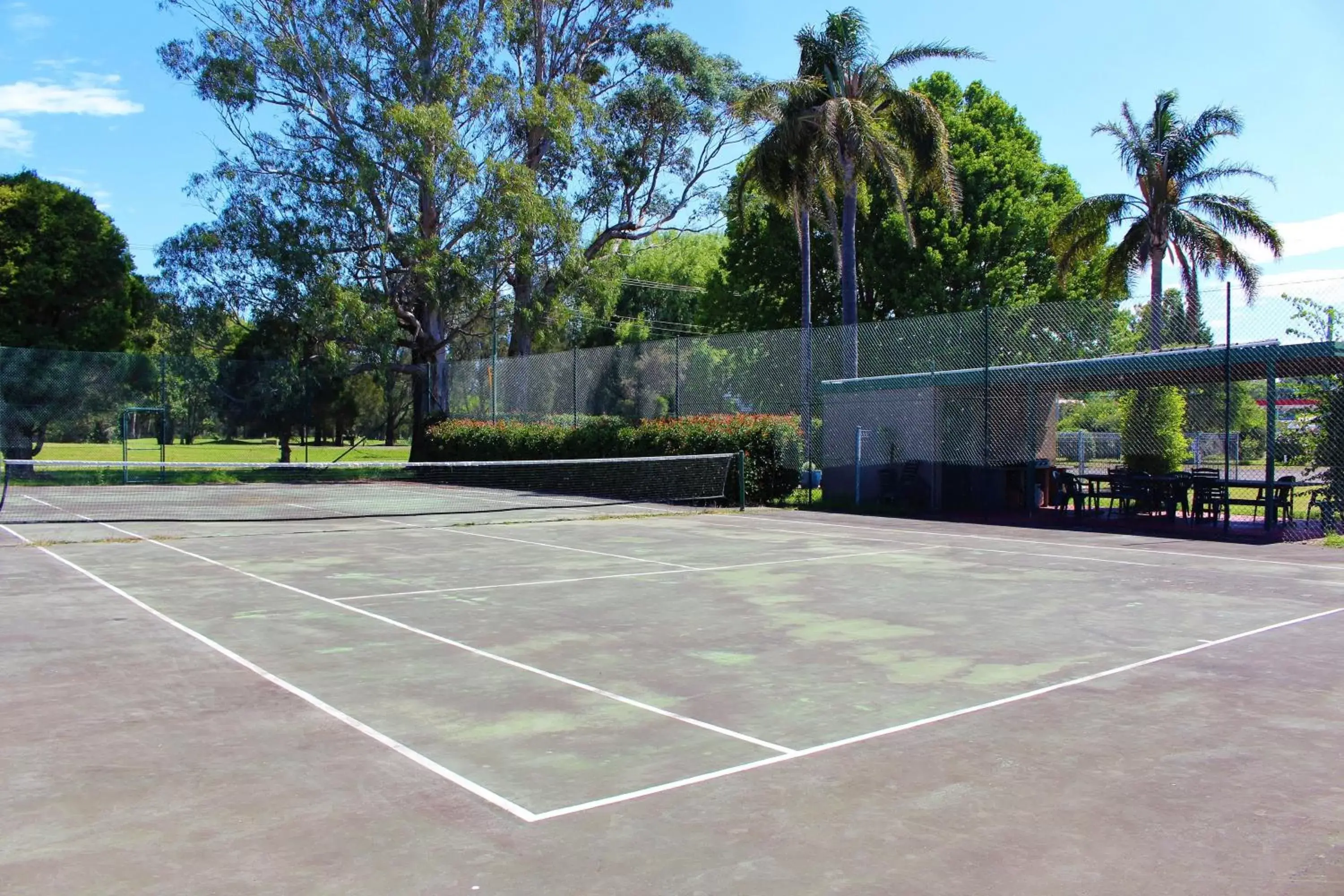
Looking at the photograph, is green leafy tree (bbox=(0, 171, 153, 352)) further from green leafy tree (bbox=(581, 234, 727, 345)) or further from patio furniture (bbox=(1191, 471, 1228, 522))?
green leafy tree (bbox=(581, 234, 727, 345))

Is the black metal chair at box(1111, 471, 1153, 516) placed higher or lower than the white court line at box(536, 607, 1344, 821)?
higher

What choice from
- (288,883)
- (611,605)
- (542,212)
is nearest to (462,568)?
(611,605)

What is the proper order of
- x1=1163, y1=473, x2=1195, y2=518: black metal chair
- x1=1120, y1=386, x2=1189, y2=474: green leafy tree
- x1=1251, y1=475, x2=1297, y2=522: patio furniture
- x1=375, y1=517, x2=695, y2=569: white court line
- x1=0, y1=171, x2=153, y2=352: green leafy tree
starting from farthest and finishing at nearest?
x1=0, y1=171, x2=153, y2=352: green leafy tree → x1=1120, y1=386, x2=1189, y2=474: green leafy tree → x1=1163, y1=473, x2=1195, y2=518: black metal chair → x1=1251, y1=475, x2=1297, y2=522: patio furniture → x1=375, y1=517, x2=695, y2=569: white court line

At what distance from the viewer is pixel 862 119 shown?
25719mm

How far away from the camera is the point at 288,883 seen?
11.7ft

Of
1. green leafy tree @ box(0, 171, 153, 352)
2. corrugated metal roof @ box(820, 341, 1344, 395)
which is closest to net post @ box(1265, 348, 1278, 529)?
corrugated metal roof @ box(820, 341, 1344, 395)

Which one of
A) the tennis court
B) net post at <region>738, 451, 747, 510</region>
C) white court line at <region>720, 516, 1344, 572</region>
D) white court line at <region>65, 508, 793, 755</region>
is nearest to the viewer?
the tennis court

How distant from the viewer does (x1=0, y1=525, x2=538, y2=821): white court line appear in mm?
4344

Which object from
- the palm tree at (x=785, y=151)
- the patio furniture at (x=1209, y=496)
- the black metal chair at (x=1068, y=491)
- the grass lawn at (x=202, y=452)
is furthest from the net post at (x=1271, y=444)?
the grass lawn at (x=202, y=452)

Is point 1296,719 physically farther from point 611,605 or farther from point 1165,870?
point 611,605

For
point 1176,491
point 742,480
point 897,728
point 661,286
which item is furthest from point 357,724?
→ point 661,286

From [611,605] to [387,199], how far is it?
94.1 ft

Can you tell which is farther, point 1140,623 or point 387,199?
point 387,199

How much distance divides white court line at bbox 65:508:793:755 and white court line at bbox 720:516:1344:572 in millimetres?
8331
